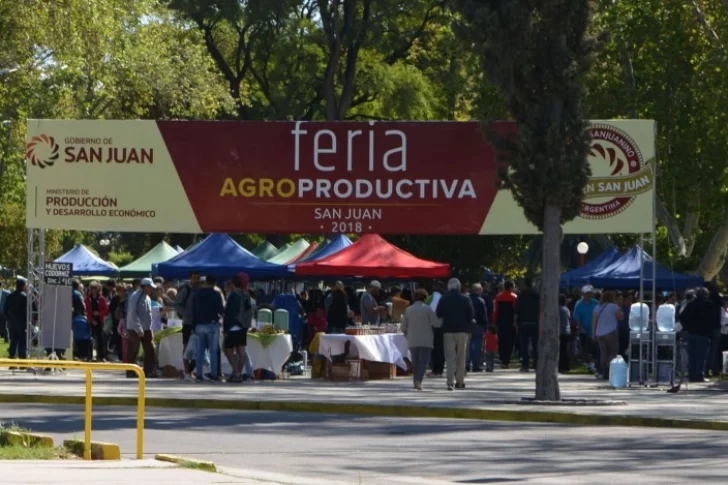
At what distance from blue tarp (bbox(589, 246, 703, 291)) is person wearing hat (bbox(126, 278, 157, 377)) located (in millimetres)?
13351

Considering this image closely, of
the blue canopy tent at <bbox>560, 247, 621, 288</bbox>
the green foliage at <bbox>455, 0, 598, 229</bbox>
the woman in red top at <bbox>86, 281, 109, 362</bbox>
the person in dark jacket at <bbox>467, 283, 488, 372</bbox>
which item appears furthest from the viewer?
the blue canopy tent at <bbox>560, 247, 621, 288</bbox>

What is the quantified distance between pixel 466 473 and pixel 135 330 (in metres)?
13.9


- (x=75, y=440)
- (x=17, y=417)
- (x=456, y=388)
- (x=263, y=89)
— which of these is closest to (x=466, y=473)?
(x=75, y=440)

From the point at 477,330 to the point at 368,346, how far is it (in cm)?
343

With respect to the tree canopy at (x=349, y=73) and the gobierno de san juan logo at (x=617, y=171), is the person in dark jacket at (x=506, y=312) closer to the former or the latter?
the tree canopy at (x=349, y=73)

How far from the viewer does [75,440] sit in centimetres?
1412

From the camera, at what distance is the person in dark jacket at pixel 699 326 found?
25.8 meters

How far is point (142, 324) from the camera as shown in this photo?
1051 inches

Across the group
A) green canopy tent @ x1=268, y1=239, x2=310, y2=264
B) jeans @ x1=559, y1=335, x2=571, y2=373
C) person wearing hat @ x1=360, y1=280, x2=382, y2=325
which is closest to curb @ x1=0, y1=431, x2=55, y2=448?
person wearing hat @ x1=360, y1=280, x2=382, y2=325

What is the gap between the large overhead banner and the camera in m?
25.6

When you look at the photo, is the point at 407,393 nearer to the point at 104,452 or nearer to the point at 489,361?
the point at 489,361

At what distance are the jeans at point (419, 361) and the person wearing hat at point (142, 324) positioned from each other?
5091 mm

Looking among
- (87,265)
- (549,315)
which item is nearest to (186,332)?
(549,315)

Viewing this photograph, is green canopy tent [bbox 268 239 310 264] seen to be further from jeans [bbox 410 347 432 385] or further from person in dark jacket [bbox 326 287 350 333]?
jeans [bbox 410 347 432 385]
